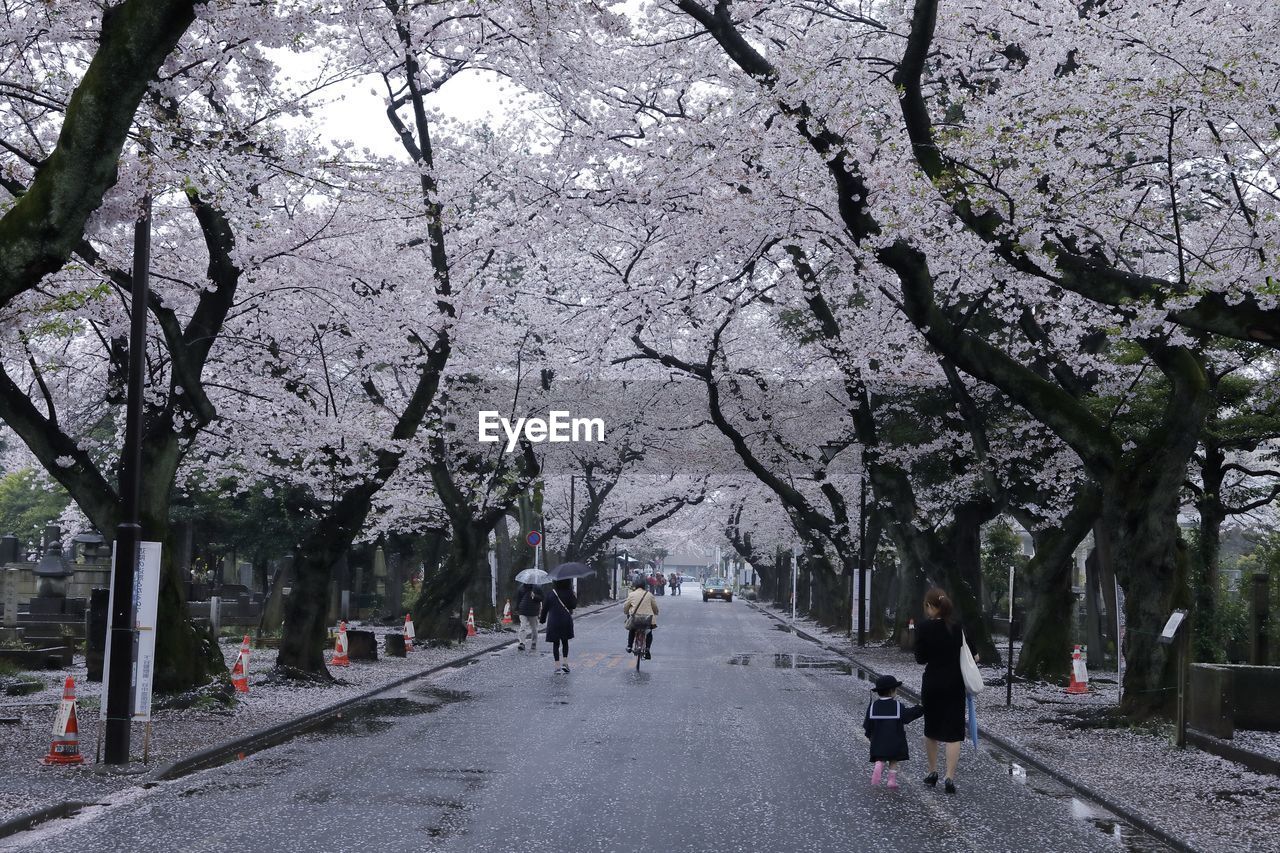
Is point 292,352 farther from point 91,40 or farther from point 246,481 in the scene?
point 91,40

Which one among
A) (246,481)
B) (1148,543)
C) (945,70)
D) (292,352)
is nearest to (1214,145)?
(1148,543)

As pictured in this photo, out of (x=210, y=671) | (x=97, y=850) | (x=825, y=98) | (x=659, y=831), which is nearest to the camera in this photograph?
(x=97, y=850)

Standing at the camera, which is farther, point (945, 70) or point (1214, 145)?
point (945, 70)

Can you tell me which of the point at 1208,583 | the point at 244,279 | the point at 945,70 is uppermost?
the point at 945,70

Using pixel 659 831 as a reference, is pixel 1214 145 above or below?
above

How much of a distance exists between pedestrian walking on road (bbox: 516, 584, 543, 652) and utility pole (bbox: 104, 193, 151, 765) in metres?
19.4

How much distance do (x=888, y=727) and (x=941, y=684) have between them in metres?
0.58

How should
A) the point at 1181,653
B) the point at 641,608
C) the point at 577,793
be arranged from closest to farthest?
the point at 577,793 < the point at 1181,653 < the point at 641,608

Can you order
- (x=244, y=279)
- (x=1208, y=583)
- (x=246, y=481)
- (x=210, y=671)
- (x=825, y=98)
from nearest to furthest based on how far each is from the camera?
(x=825, y=98) → (x=210, y=671) → (x=244, y=279) → (x=1208, y=583) → (x=246, y=481)

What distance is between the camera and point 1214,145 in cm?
1520

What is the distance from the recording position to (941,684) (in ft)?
37.1

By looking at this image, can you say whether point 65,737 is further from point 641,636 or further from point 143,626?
point 641,636

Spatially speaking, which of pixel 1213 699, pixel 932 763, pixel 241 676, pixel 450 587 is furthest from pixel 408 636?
pixel 932 763

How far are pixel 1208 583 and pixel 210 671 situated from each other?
56.1ft
